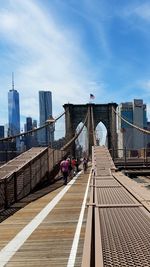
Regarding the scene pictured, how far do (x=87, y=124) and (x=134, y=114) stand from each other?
241 ft

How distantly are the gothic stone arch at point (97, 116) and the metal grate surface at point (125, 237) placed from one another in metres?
76.2

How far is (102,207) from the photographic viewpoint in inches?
396

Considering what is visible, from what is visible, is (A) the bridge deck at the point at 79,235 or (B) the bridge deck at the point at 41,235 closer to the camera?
(A) the bridge deck at the point at 79,235

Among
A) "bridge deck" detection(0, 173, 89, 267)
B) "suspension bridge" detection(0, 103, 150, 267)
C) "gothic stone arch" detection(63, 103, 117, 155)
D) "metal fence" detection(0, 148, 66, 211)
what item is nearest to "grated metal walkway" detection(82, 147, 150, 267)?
"suspension bridge" detection(0, 103, 150, 267)

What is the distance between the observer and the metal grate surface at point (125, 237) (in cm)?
547

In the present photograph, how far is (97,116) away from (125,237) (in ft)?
268

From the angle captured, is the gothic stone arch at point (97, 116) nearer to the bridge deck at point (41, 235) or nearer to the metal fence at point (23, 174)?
the metal fence at point (23, 174)

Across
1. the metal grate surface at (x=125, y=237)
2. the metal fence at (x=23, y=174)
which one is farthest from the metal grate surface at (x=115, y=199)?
the metal fence at (x=23, y=174)

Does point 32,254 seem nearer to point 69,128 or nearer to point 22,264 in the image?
point 22,264

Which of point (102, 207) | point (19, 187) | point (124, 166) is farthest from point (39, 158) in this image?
point (124, 166)

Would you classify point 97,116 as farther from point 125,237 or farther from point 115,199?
point 125,237

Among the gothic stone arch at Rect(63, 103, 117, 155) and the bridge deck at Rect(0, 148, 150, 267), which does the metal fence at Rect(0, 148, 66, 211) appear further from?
the gothic stone arch at Rect(63, 103, 117, 155)

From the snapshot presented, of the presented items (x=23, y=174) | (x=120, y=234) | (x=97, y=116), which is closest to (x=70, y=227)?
(x=120, y=234)

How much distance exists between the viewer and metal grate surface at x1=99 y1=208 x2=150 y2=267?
5469mm
